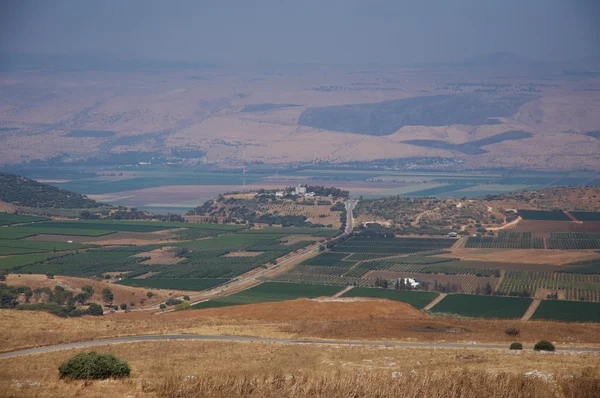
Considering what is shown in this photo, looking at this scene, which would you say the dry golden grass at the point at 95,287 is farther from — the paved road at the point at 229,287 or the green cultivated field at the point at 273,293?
the green cultivated field at the point at 273,293

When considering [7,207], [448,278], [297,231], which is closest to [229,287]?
[448,278]

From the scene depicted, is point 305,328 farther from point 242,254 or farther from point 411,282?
point 242,254

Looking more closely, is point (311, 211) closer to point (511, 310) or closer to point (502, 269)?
point (502, 269)

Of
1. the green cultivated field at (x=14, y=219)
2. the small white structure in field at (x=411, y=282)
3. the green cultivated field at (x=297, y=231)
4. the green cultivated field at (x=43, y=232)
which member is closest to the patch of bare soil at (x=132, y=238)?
the green cultivated field at (x=43, y=232)

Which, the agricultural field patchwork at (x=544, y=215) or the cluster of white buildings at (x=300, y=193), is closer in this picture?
the agricultural field patchwork at (x=544, y=215)

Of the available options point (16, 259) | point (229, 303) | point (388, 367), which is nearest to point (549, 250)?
point (229, 303)
